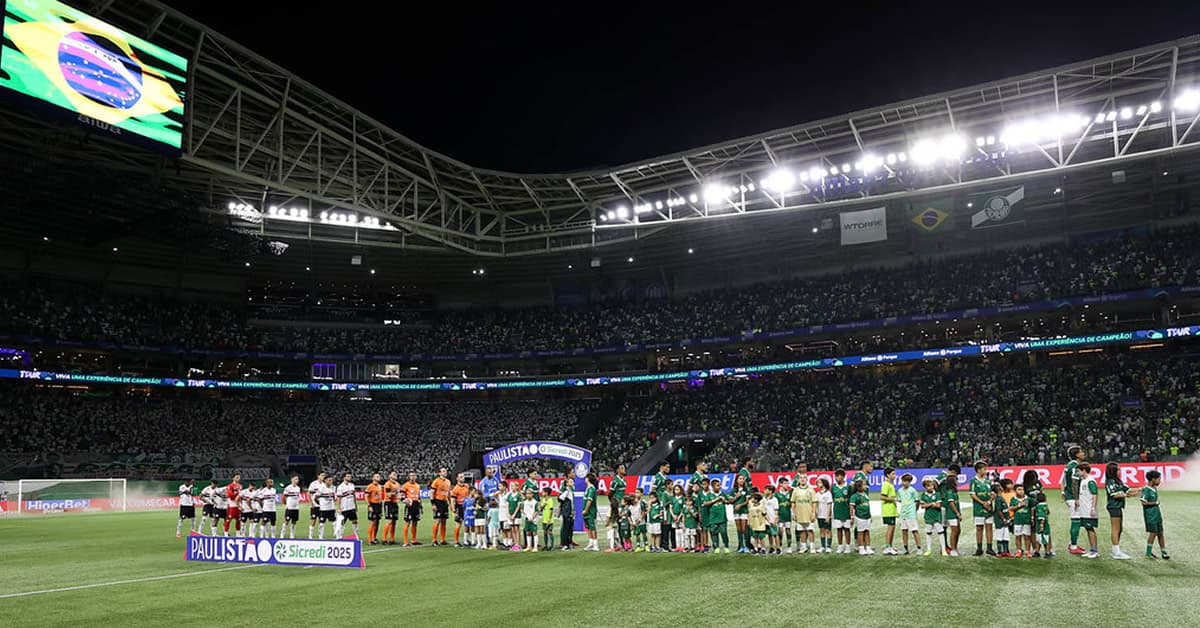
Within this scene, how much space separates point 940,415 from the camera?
45.2 metres

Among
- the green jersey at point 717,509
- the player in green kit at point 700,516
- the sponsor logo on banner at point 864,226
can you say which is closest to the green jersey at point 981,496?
the green jersey at point 717,509

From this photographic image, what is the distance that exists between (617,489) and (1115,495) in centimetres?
1051

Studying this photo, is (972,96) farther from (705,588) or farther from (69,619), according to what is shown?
(69,619)

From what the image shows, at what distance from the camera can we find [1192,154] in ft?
128

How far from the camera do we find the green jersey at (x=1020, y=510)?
15321 millimetres

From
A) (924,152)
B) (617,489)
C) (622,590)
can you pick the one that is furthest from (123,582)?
(924,152)

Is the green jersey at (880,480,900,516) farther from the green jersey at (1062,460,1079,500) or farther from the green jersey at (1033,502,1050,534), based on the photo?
the green jersey at (1062,460,1079,500)

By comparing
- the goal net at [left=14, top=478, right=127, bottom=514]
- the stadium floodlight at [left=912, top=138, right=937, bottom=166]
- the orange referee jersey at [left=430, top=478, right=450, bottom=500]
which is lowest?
the goal net at [left=14, top=478, right=127, bottom=514]

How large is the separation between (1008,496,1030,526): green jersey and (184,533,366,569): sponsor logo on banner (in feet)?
41.6

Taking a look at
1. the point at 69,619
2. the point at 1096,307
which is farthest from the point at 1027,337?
the point at 69,619

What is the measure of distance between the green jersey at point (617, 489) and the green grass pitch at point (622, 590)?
188 centimetres

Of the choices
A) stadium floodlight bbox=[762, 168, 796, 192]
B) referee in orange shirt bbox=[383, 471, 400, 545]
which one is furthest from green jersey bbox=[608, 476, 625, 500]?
stadium floodlight bbox=[762, 168, 796, 192]

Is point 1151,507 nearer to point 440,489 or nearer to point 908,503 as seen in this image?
point 908,503

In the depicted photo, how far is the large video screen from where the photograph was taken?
73.0 feet
